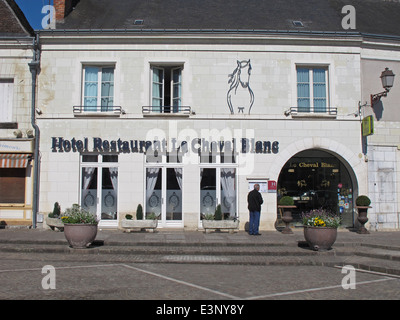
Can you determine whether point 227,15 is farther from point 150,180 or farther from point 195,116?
point 150,180

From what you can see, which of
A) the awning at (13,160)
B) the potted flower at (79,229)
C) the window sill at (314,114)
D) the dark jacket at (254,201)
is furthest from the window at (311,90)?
the awning at (13,160)

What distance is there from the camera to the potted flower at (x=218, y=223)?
14.2 meters

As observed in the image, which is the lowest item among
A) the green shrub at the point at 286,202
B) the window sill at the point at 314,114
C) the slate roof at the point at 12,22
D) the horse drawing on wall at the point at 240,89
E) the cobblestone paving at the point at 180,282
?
the cobblestone paving at the point at 180,282

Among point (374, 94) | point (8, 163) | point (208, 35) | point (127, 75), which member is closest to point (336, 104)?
point (374, 94)

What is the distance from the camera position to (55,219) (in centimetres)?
1436

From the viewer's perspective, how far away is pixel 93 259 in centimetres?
1022

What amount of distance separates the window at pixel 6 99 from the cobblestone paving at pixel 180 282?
6.74 metres

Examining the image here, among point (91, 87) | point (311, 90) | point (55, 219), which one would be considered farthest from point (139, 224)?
point (311, 90)

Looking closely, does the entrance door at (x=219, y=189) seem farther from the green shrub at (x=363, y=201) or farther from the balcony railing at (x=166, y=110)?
the green shrub at (x=363, y=201)

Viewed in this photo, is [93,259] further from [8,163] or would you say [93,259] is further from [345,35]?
[345,35]
